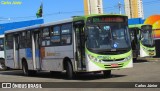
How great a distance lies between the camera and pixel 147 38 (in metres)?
32.5

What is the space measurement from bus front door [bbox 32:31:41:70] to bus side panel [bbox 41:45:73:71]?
71 centimetres

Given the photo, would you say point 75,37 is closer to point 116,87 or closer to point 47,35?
point 47,35

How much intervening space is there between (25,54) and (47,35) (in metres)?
3.43

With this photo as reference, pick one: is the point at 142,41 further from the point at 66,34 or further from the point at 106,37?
the point at 106,37

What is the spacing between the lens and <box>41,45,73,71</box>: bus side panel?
750 inches

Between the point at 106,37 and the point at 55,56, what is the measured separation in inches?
138

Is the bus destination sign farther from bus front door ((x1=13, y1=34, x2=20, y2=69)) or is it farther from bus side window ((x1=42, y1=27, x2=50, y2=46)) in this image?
bus front door ((x1=13, y1=34, x2=20, y2=69))

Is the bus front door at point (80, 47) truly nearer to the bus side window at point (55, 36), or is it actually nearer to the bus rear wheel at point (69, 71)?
the bus rear wheel at point (69, 71)

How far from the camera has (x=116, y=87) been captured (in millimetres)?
13977

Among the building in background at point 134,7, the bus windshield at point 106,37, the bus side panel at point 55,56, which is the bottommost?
the bus side panel at point 55,56

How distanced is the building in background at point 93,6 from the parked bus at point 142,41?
44.6m

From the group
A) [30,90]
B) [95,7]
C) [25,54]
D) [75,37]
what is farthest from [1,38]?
[95,7]

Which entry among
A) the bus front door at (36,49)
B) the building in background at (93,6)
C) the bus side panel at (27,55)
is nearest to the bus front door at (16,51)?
the bus side panel at (27,55)

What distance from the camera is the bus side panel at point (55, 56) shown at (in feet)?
62.5
